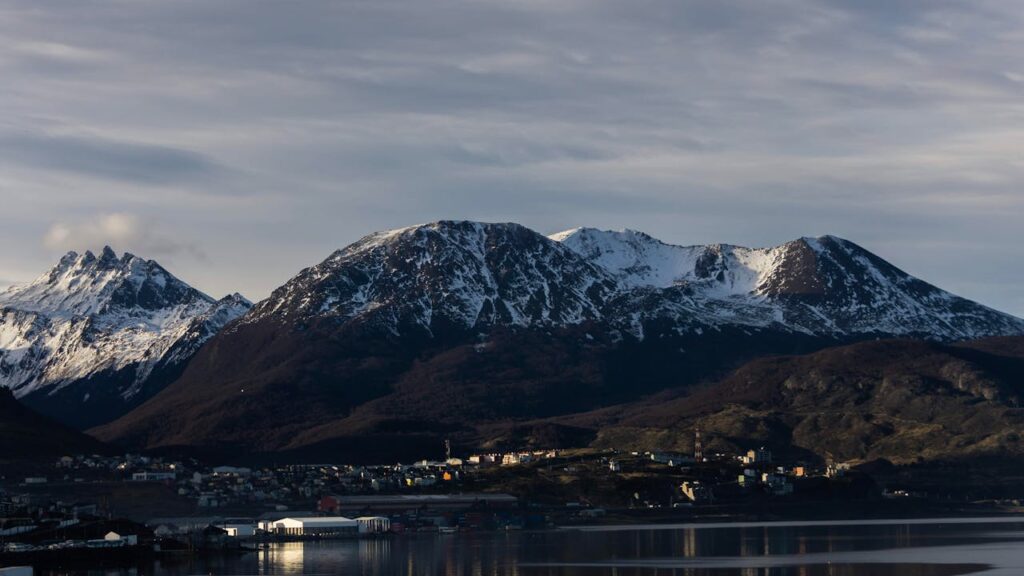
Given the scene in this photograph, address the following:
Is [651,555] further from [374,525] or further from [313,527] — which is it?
[313,527]

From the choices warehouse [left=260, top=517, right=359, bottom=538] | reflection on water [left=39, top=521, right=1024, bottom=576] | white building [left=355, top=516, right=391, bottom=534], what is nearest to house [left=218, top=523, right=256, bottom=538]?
warehouse [left=260, top=517, right=359, bottom=538]

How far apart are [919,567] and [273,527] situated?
87.3 meters

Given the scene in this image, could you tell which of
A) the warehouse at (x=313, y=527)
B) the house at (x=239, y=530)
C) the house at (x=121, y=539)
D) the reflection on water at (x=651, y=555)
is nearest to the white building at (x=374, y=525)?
the warehouse at (x=313, y=527)

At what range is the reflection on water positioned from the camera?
130m

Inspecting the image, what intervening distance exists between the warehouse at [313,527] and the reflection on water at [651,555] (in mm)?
8760

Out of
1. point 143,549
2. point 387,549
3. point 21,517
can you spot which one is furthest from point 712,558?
point 21,517

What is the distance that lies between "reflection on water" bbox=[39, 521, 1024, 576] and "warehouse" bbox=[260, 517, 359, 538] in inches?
345

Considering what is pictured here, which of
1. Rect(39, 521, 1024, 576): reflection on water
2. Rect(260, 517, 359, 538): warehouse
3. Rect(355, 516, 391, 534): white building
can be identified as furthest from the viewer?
Rect(355, 516, 391, 534): white building

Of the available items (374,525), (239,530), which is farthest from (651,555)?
(374,525)

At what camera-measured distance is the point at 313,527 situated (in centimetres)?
19350

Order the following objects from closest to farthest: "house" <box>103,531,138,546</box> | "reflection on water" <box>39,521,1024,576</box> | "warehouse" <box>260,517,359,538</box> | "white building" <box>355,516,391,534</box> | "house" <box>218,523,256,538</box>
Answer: "reflection on water" <box>39,521,1024,576</box>
"house" <box>103,531,138,546</box>
"house" <box>218,523,256,538</box>
"warehouse" <box>260,517,359,538</box>
"white building" <box>355,516,391,534</box>

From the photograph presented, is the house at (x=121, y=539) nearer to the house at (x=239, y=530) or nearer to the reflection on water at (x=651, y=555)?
the reflection on water at (x=651, y=555)

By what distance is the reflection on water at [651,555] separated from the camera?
426ft

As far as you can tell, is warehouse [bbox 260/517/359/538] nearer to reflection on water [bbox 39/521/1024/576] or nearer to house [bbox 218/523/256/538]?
house [bbox 218/523/256/538]
